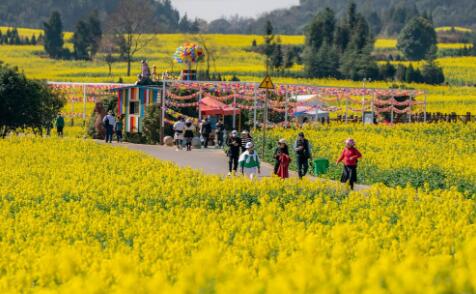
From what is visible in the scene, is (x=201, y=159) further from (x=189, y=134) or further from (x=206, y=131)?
(x=206, y=131)

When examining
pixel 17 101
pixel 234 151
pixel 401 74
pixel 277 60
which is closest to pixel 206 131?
pixel 17 101

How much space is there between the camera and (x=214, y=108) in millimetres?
45594

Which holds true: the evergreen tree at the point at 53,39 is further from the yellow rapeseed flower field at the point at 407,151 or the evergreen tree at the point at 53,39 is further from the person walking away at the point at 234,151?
the person walking away at the point at 234,151

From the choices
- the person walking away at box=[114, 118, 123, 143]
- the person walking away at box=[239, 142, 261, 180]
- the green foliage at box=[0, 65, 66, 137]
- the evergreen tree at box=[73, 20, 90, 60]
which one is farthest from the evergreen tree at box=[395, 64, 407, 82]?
the person walking away at box=[239, 142, 261, 180]

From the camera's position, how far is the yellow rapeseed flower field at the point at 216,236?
8.49 metres

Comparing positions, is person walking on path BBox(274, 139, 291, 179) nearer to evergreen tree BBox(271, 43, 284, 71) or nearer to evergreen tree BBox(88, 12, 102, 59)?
evergreen tree BBox(271, 43, 284, 71)

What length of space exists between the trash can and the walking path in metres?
0.93

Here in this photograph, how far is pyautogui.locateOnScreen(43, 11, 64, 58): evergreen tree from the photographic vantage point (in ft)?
453

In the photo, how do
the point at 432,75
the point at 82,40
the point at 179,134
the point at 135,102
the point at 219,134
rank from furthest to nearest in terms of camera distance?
the point at 82,40 < the point at 432,75 < the point at 135,102 < the point at 219,134 < the point at 179,134

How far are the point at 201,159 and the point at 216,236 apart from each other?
2143 centimetres

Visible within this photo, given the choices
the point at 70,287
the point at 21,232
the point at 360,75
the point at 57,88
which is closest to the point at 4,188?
the point at 21,232

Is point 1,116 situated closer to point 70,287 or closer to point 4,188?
point 4,188

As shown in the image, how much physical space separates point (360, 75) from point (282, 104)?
50.5m

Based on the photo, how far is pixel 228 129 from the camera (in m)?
47.9
